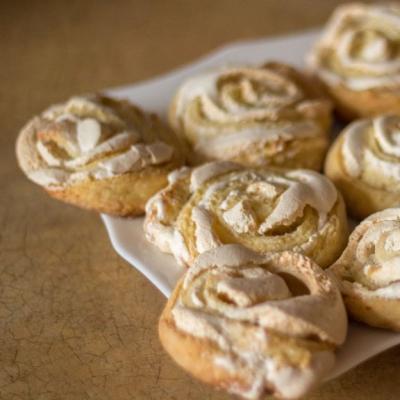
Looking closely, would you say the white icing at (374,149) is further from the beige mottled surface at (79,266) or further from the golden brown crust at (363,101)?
the beige mottled surface at (79,266)

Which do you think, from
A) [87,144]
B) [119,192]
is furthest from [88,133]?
[119,192]

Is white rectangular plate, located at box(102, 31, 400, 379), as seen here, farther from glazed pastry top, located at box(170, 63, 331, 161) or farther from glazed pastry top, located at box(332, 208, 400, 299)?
glazed pastry top, located at box(170, 63, 331, 161)

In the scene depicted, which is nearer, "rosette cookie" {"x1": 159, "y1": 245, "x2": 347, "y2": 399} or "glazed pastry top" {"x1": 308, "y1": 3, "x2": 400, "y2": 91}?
"rosette cookie" {"x1": 159, "y1": 245, "x2": 347, "y2": 399}

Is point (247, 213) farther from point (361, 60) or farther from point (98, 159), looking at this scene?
point (361, 60)

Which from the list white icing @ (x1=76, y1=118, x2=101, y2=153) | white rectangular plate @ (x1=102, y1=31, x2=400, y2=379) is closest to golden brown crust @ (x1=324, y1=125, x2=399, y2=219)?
white rectangular plate @ (x1=102, y1=31, x2=400, y2=379)

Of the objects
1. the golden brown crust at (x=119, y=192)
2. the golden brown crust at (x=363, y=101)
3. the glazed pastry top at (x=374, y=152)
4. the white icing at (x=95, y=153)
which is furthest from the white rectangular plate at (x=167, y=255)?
the glazed pastry top at (x=374, y=152)

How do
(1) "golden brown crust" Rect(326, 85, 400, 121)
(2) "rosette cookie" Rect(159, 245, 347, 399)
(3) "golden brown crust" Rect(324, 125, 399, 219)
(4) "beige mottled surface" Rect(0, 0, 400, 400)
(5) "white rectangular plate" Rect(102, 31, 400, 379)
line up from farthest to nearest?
(1) "golden brown crust" Rect(326, 85, 400, 121), (3) "golden brown crust" Rect(324, 125, 399, 219), (4) "beige mottled surface" Rect(0, 0, 400, 400), (5) "white rectangular plate" Rect(102, 31, 400, 379), (2) "rosette cookie" Rect(159, 245, 347, 399)
